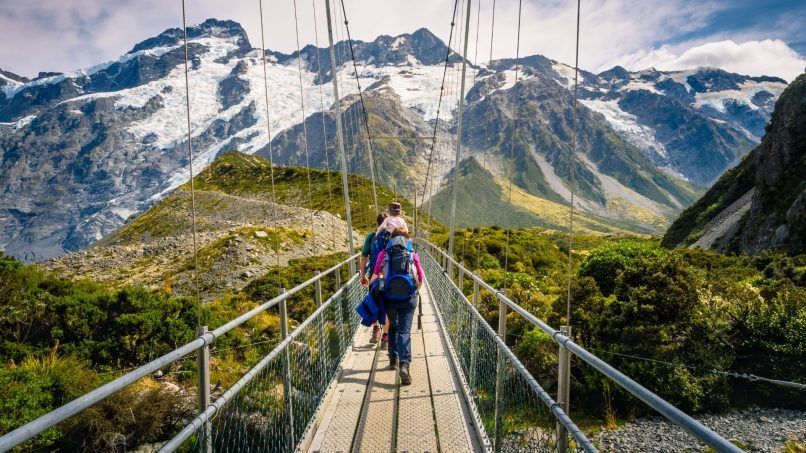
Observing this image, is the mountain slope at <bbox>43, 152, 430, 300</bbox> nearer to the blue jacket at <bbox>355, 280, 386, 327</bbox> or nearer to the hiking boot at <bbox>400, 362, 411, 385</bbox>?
the blue jacket at <bbox>355, 280, 386, 327</bbox>

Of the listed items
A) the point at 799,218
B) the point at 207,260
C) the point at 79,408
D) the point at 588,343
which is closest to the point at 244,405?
the point at 79,408

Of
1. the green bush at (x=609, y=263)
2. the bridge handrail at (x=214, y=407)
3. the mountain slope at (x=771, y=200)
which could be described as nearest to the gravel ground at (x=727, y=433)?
the green bush at (x=609, y=263)

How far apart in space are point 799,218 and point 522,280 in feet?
46.7

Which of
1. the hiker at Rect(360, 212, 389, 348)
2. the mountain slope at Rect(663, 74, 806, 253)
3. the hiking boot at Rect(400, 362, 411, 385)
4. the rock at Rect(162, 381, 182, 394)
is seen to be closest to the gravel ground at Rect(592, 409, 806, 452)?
the hiker at Rect(360, 212, 389, 348)

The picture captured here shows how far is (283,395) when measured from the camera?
11.5 feet

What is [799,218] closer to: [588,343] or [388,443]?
[588,343]

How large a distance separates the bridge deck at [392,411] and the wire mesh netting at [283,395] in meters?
0.18

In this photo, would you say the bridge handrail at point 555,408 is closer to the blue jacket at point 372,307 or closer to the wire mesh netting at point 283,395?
the wire mesh netting at point 283,395

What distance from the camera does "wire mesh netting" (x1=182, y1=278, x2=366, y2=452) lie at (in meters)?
2.84

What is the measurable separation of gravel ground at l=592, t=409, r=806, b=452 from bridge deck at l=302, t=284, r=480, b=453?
4149 mm

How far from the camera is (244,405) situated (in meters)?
2.85

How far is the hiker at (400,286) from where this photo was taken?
16.1ft

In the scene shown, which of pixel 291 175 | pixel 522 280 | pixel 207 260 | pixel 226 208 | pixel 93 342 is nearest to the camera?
pixel 93 342

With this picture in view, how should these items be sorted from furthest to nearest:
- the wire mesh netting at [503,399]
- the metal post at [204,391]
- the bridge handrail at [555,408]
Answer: the wire mesh netting at [503,399] < the metal post at [204,391] < the bridge handrail at [555,408]
